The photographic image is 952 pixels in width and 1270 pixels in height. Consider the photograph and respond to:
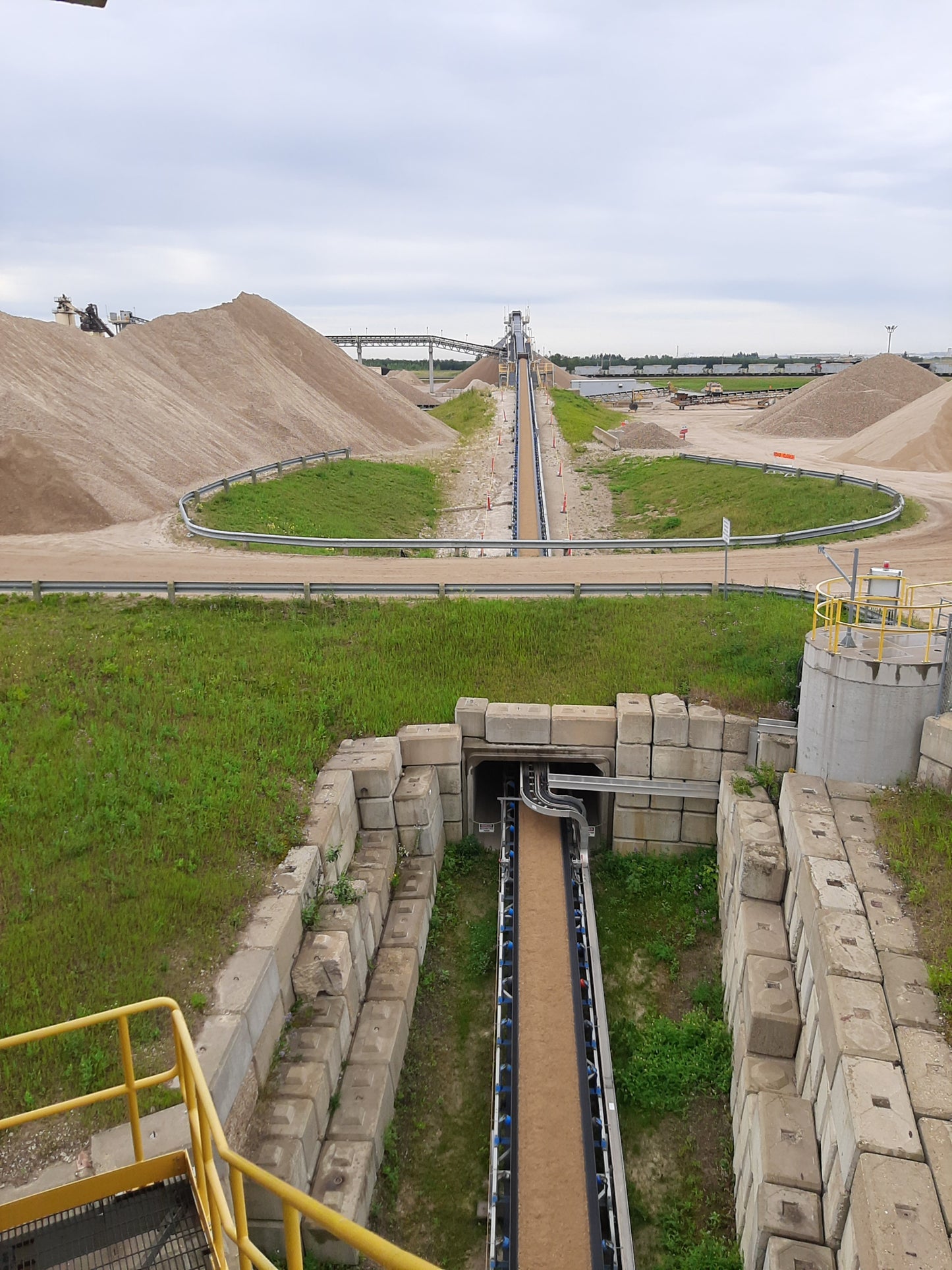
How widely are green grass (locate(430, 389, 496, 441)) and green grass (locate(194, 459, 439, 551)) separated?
19025mm

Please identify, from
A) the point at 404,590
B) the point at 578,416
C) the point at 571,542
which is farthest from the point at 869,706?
the point at 578,416

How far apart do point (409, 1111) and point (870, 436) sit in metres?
42.5

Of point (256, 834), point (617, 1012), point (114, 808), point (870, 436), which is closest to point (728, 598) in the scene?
point (617, 1012)

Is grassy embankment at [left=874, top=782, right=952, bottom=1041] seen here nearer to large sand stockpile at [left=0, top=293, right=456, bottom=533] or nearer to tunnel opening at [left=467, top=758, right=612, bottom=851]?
tunnel opening at [left=467, top=758, right=612, bottom=851]

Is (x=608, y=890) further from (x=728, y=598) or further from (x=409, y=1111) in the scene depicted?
(x=728, y=598)

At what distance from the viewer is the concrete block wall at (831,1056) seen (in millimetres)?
6617

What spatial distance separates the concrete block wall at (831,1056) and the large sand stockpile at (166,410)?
24.9 metres

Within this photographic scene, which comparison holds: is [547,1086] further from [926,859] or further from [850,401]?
[850,401]

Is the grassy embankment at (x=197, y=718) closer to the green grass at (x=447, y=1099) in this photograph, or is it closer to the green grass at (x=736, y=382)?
the green grass at (x=447, y=1099)

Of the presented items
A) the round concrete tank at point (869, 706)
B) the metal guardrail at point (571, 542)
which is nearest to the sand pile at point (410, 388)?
the metal guardrail at point (571, 542)

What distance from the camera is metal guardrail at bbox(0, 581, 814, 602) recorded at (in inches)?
742

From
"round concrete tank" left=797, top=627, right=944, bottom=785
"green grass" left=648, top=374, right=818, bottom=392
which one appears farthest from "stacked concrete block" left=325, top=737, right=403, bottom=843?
"green grass" left=648, top=374, right=818, bottom=392

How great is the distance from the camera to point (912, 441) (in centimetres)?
3866

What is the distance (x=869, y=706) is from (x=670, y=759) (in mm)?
3699
